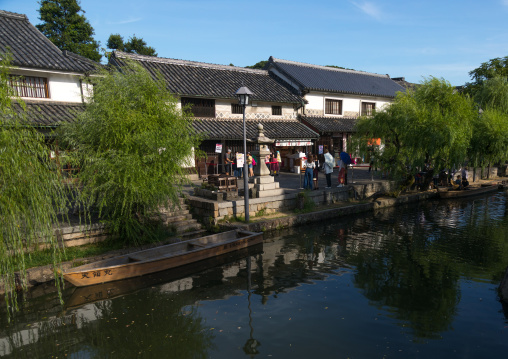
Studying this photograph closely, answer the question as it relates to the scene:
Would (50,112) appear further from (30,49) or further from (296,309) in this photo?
(296,309)

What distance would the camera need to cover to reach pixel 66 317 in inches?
331

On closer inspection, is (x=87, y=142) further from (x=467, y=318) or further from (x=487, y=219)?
(x=487, y=219)

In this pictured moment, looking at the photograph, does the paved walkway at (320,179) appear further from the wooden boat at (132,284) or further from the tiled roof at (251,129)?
the wooden boat at (132,284)

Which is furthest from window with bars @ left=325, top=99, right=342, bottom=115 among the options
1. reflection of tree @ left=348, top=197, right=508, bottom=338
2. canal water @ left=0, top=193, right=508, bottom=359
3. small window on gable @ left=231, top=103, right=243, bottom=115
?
canal water @ left=0, top=193, right=508, bottom=359

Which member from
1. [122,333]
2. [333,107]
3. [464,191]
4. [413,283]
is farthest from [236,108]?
[122,333]

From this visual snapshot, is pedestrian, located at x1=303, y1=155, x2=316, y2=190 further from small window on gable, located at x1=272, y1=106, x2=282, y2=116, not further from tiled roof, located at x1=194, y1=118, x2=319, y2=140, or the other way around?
small window on gable, located at x1=272, y1=106, x2=282, y2=116

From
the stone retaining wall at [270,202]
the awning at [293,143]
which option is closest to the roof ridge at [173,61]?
the awning at [293,143]

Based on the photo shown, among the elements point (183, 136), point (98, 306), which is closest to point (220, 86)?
point (183, 136)

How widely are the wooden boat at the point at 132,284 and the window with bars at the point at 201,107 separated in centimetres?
1288

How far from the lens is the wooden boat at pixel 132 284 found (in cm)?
934

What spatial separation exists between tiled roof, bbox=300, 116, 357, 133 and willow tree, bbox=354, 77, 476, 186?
838cm

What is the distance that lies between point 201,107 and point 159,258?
46.9ft

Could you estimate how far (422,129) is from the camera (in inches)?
706

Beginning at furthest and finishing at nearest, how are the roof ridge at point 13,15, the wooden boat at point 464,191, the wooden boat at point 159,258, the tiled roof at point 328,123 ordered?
the tiled roof at point 328,123, the wooden boat at point 464,191, the roof ridge at point 13,15, the wooden boat at point 159,258
